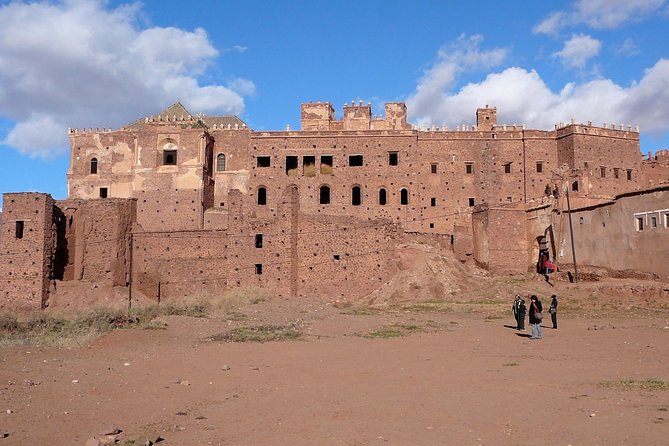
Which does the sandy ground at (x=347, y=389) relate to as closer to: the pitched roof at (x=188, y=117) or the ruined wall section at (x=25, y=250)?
the ruined wall section at (x=25, y=250)

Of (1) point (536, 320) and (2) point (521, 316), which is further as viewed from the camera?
Result: (2) point (521, 316)

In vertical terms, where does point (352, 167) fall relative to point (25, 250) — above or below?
above

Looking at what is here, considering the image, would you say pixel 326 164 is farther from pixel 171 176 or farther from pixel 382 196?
pixel 171 176

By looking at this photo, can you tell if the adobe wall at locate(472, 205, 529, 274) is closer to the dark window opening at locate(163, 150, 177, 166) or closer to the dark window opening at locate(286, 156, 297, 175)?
the dark window opening at locate(286, 156, 297, 175)

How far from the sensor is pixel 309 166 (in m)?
44.6

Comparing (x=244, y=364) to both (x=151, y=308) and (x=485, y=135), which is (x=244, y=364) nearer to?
(x=151, y=308)

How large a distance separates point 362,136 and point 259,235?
13.9 meters

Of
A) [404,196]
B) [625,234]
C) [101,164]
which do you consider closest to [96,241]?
[101,164]

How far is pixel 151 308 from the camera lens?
27219mm

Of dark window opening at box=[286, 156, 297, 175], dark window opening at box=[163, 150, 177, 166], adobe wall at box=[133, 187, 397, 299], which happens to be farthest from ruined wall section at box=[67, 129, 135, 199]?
adobe wall at box=[133, 187, 397, 299]

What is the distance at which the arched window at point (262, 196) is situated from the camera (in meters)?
43.9

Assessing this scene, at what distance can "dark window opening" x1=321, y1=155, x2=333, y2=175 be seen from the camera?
145ft

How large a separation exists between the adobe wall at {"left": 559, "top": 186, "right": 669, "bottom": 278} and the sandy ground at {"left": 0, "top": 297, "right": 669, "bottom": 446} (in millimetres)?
7188

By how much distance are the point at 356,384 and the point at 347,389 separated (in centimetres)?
53
